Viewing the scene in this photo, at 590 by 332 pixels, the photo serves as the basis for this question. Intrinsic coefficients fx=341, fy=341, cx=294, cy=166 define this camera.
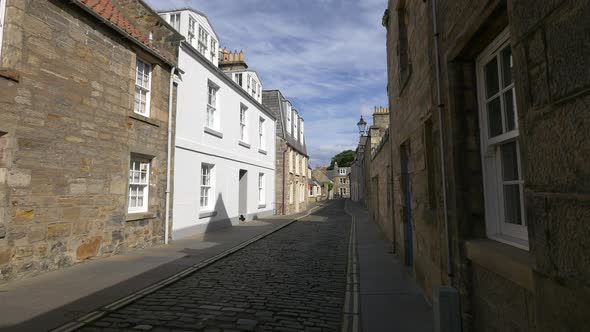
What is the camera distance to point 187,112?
11859 mm

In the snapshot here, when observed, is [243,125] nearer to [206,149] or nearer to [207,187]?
[206,149]

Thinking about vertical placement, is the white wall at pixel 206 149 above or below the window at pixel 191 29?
below

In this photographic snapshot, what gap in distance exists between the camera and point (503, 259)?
2584 millimetres

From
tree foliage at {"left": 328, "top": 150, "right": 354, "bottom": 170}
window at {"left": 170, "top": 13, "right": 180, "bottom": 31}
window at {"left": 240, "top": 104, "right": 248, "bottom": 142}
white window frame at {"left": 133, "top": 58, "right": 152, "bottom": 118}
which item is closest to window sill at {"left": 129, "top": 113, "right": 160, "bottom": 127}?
white window frame at {"left": 133, "top": 58, "right": 152, "bottom": 118}

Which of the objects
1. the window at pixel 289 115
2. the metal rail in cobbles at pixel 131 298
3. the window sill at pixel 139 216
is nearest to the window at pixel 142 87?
the window sill at pixel 139 216

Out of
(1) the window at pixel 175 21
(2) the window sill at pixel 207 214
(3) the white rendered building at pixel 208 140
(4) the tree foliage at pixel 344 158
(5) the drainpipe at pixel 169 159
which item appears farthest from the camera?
(4) the tree foliage at pixel 344 158

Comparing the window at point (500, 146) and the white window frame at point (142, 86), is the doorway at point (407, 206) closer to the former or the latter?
the window at point (500, 146)

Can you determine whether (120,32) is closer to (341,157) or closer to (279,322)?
(279,322)

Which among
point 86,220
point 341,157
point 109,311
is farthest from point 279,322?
point 341,157

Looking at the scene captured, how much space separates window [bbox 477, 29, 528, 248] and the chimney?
18.1 m

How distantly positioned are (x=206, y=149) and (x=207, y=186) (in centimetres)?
151

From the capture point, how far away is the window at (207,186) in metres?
13.6

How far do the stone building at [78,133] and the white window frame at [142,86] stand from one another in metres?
0.03

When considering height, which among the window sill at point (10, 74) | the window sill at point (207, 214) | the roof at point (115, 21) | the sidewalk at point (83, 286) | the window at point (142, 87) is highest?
the roof at point (115, 21)
